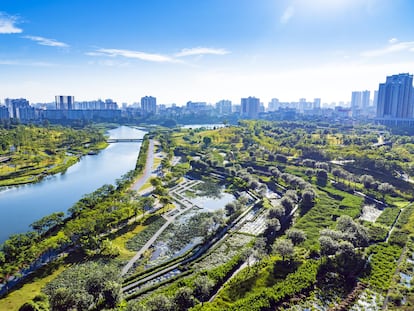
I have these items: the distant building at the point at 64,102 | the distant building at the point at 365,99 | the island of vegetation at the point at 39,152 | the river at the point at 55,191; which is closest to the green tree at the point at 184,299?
the river at the point at 55,191

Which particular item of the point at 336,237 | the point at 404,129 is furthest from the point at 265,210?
the point at 404,129

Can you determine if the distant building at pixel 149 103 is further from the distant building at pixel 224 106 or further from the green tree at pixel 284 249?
the green tree at pixel 284 249

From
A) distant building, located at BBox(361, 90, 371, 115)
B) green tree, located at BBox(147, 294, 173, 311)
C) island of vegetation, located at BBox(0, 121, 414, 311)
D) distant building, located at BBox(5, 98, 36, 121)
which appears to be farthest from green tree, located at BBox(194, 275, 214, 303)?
distant building, located at BBox(361, 90, 371, 115)

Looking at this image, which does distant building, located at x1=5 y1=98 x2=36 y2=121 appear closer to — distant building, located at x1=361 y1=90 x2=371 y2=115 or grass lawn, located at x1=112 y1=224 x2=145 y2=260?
grass lawn, located at x1=112 y1=224 x2=145 y2=260

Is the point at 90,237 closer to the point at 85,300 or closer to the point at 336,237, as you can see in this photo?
the point at 85,300

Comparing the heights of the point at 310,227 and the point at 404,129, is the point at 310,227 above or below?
below

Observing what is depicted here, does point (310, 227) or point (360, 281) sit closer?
point (360, 281)
